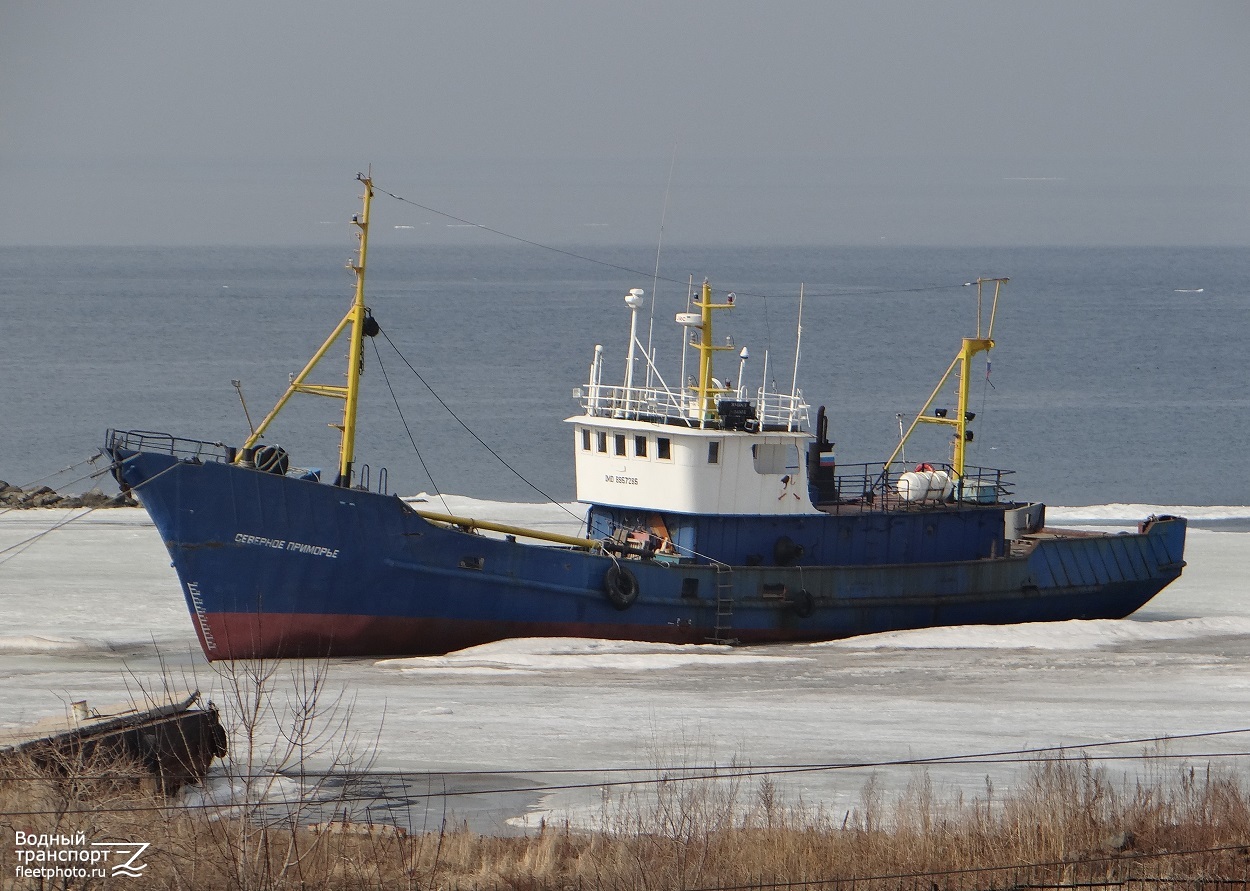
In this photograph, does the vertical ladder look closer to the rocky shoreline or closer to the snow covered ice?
the snow covered ice

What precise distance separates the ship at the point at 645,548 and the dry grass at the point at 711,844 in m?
7.47

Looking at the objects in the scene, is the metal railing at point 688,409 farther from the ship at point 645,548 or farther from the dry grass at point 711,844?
the dry grass at point 711,844

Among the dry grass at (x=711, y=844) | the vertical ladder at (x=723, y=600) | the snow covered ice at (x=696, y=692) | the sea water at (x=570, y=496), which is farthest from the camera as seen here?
the vertical ladder at (x=723, y=600)

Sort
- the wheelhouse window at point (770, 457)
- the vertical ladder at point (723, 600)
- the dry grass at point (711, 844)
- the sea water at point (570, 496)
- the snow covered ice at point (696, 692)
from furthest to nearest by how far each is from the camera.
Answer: the wheelhouse window at point (770, 457) < the vertical ladder at point (723, 600) < the sea water at point (570, 496) < the snow covered ice at point (696, 692) < the dry grass at point (711, 844)

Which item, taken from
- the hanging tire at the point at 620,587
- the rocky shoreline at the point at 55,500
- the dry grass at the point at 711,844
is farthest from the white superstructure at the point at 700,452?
the rocky shoreline at the point at 55,500

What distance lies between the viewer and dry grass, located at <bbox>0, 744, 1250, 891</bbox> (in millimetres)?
10867

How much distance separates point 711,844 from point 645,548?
433 inches

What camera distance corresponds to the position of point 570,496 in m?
43.2

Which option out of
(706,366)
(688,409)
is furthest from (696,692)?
(706,366)

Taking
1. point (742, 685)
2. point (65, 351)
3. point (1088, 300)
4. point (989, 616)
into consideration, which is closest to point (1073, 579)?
point (989, 616)

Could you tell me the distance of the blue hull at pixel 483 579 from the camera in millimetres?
20016

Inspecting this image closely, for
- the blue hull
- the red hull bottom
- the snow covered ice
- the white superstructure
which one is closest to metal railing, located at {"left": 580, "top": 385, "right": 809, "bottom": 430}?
the white superstructure

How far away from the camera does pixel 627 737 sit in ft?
53.9

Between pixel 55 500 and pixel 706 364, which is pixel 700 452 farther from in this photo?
pixel 55 500
